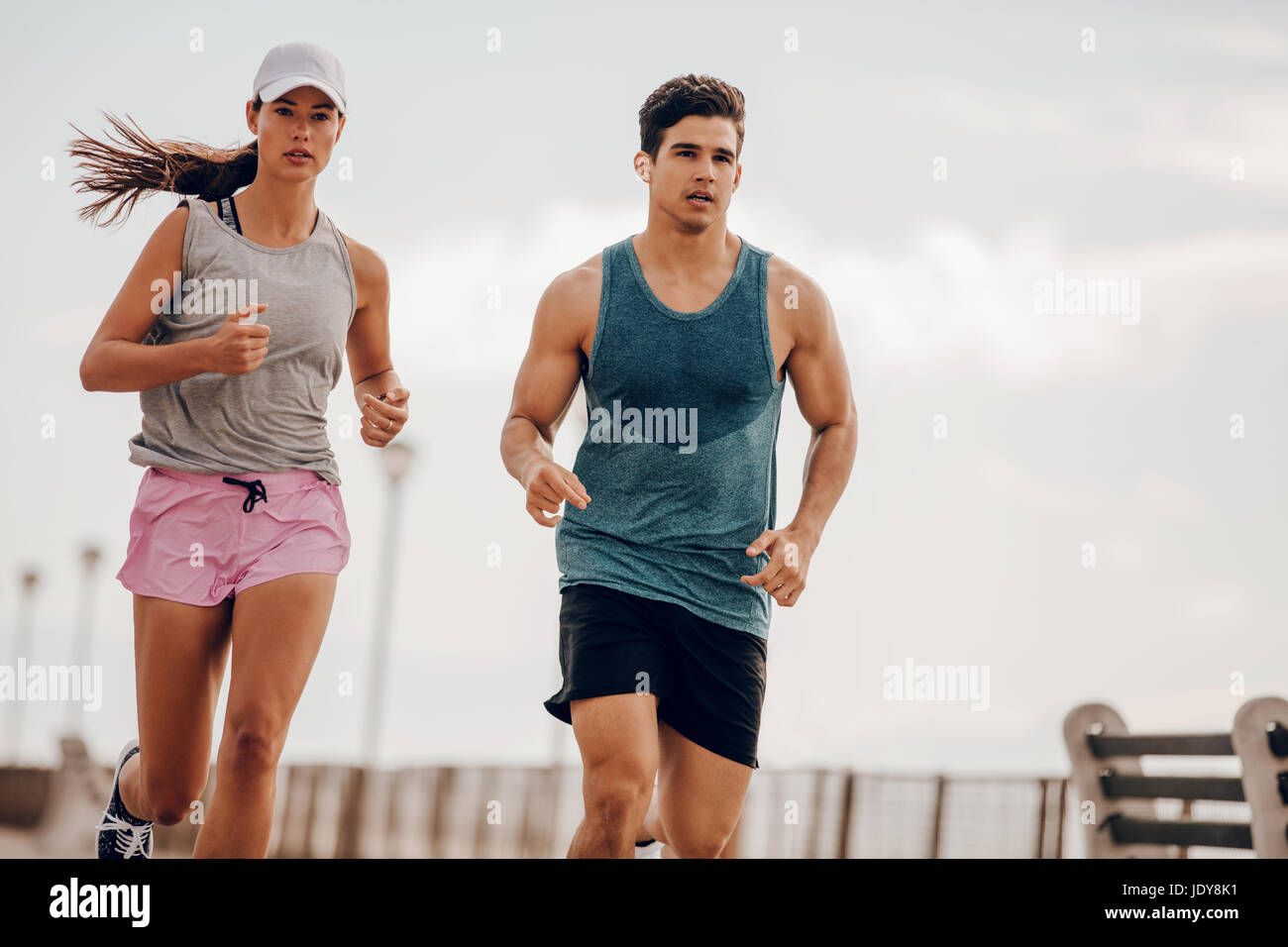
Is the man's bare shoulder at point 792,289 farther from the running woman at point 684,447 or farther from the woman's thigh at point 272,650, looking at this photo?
the woman's thigh at point 272,650

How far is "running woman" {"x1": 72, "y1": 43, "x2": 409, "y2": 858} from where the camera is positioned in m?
4.48

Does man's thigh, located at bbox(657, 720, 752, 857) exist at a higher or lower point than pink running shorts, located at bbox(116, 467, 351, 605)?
lower

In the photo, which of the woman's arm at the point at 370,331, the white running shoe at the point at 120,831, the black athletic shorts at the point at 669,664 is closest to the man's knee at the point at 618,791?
the black athletic shorts at the point at 669,664

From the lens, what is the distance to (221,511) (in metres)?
4.60

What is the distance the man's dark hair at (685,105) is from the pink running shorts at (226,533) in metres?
1.66

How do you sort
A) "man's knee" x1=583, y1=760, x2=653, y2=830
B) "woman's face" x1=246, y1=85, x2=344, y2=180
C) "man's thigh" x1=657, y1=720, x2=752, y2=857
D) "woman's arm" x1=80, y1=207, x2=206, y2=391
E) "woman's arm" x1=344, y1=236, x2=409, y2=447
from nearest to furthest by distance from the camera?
"man's knee" x1=583, y1=760, x2=653, y2=830 → "woman's arm" x1=80, y1=207, x2=206, y2=391 → "woman's face" x1=246, y1=85, x2=344, y2=180 → "man's thigh" x1=657, y1=720, x2=752, y2=857 → "woman's arm" x1=344, y1=236, x2=409, y2=447

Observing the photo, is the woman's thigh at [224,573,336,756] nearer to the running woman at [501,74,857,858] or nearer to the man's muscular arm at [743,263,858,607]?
the running woman at [501,74,857,858]

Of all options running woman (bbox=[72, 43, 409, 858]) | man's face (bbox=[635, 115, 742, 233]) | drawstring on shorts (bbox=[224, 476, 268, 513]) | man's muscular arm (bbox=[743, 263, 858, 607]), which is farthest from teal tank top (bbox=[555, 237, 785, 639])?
drawstring on shorts (bbox=[224, 476, 268, 513])

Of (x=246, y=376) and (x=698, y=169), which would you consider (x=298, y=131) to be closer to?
(x=246, y=376)

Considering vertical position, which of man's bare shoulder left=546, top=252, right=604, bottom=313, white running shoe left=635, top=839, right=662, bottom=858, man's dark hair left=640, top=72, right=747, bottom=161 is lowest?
white running shoe left=635, top=839, right=662, bottom=858

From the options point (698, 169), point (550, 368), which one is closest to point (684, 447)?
point (550, 368)

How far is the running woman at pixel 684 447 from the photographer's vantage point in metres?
4.66

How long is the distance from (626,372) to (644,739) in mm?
1199
